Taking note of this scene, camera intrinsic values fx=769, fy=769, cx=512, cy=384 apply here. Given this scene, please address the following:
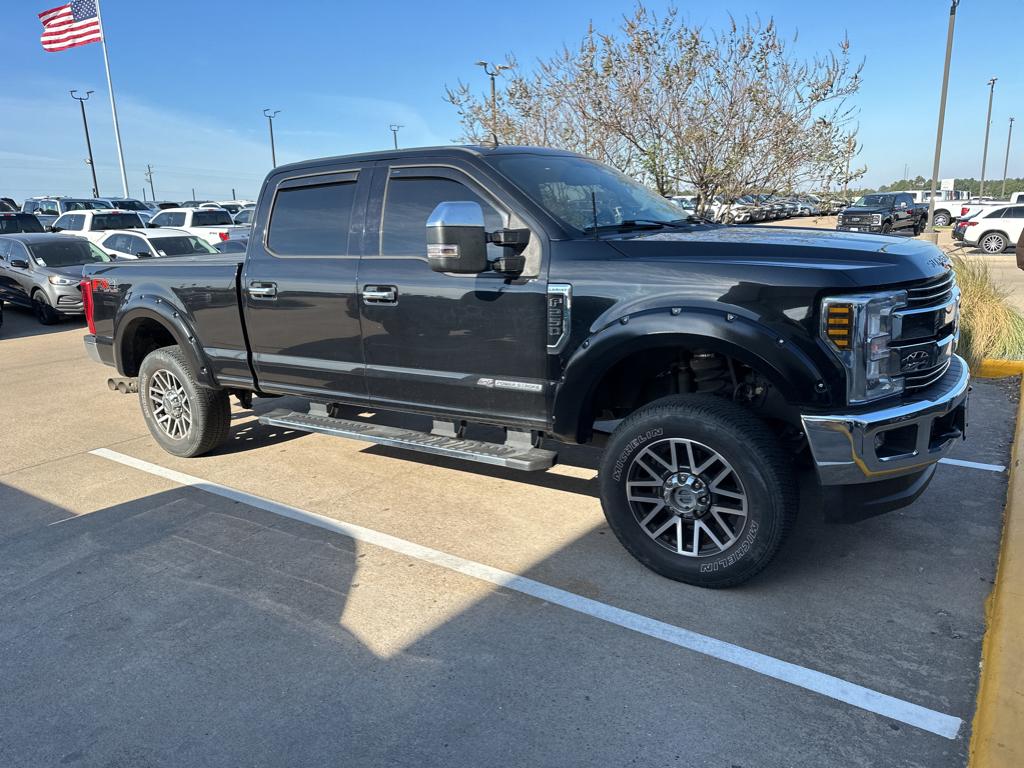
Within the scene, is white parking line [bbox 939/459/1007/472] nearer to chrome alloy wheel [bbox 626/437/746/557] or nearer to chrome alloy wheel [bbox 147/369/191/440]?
chrome alloy wheel [bbox 626/437/746/557]

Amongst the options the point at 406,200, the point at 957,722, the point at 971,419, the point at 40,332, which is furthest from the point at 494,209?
the point at 40,332

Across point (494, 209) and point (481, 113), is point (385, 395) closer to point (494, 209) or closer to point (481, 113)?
point (494, 209)

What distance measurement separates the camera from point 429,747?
8.66 ft

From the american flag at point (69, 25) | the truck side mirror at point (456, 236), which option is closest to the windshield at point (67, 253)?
the truck side mirror at point (456, 236)

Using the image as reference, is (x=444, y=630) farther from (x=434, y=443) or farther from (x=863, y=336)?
(x=863, y=336)

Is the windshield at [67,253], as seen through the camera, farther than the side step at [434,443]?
Yes

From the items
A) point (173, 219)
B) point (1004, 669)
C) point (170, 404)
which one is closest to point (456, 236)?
point (1004, 669)

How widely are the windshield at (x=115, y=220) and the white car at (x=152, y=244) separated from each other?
235 inches

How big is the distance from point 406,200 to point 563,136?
29.0 ft

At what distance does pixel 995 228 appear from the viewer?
2198cm

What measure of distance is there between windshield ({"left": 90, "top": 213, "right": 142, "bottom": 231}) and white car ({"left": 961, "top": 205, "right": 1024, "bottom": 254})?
24.1 meters

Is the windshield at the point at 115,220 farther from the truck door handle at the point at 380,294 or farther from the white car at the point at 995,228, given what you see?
the white car at the point at 995,228

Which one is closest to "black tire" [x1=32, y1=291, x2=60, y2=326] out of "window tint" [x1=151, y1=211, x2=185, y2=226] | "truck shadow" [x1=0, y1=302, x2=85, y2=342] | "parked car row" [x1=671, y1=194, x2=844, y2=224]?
"truck shadow" [x1=0, y1=302, x2=85, y2=342]

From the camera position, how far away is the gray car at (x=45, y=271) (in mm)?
13859
